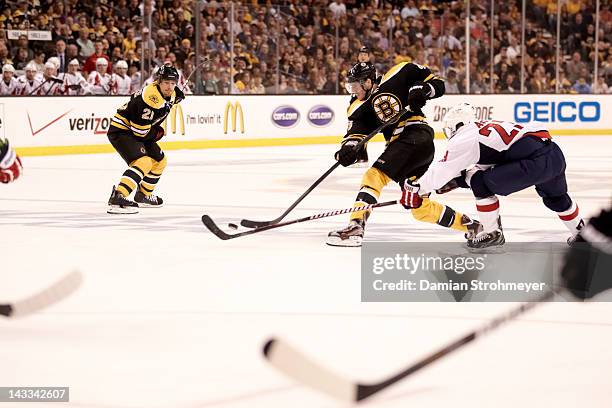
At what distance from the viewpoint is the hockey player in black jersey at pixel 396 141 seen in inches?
213

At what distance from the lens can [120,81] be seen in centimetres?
1186

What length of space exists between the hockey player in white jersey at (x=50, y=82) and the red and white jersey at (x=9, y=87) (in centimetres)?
26

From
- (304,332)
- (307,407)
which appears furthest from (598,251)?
(307,407)

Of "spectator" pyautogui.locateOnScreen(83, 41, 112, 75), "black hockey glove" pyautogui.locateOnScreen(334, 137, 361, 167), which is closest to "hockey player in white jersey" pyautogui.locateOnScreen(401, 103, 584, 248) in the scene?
"black hockey glove" pyautogui.locateOnScreen(334, 137, 361, 167)

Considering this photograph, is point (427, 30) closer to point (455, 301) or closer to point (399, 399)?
point (455, 301)

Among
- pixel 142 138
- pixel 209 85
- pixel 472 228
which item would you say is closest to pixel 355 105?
pixel 472 228

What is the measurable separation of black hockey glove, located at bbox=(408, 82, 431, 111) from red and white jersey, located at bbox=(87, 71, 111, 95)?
6.67 meters

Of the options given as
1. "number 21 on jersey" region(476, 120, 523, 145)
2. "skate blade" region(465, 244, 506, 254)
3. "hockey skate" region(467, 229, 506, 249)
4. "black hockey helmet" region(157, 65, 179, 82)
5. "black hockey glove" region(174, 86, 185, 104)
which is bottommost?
"skate blade" region(465, 244, 506, 254)

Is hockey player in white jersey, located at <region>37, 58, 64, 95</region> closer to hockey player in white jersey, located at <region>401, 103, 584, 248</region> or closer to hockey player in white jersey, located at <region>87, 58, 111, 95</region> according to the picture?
hockey player in white jersey, located at <region>87, 58, 111, 95</region>

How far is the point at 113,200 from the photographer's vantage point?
6902 mm

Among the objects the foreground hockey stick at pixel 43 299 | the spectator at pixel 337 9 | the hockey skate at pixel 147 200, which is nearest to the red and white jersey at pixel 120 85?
the spectator at pixel 337 9

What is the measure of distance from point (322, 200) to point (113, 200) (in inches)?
57.9

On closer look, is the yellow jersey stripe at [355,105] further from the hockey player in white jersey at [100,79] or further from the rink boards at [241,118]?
the hockey player in white jersey at [100,79]

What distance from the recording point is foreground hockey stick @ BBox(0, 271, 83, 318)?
11.1 ft
